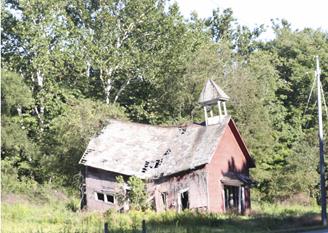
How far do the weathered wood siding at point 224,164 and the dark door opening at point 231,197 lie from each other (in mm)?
822

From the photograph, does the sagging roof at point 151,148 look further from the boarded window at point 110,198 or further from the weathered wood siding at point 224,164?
the boarded window at point 110,198

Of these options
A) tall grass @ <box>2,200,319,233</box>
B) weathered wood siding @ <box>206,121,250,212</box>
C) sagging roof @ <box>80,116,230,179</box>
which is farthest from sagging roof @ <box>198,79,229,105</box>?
tall grass @ <box>2,200,319,233</box>

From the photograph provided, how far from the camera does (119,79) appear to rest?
6053 centimetres

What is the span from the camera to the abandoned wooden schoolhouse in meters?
41.6

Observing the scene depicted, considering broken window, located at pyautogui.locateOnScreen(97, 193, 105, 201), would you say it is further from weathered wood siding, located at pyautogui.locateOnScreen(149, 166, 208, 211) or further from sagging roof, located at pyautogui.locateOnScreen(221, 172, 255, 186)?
sagging roof, located at pyautogui.locateOnScreen(221, 172, 255, 186)

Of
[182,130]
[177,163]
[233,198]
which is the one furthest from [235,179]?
[182,130]

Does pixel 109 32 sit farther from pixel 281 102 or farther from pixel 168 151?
pixel 281 102

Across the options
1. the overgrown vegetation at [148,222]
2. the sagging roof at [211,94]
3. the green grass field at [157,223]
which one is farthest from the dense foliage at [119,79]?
the green grass field at [157,223]

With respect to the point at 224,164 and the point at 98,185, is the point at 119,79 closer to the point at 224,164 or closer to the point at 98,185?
the point at 98,185

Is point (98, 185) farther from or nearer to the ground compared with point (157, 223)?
farther from the ground

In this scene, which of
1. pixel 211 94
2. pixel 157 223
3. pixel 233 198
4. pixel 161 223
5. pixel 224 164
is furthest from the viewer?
pixel 211 94

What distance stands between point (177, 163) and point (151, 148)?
11.1ft

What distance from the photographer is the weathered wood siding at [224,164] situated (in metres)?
41.7

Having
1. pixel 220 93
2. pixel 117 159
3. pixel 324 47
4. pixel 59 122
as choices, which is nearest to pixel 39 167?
pixel 59 122
